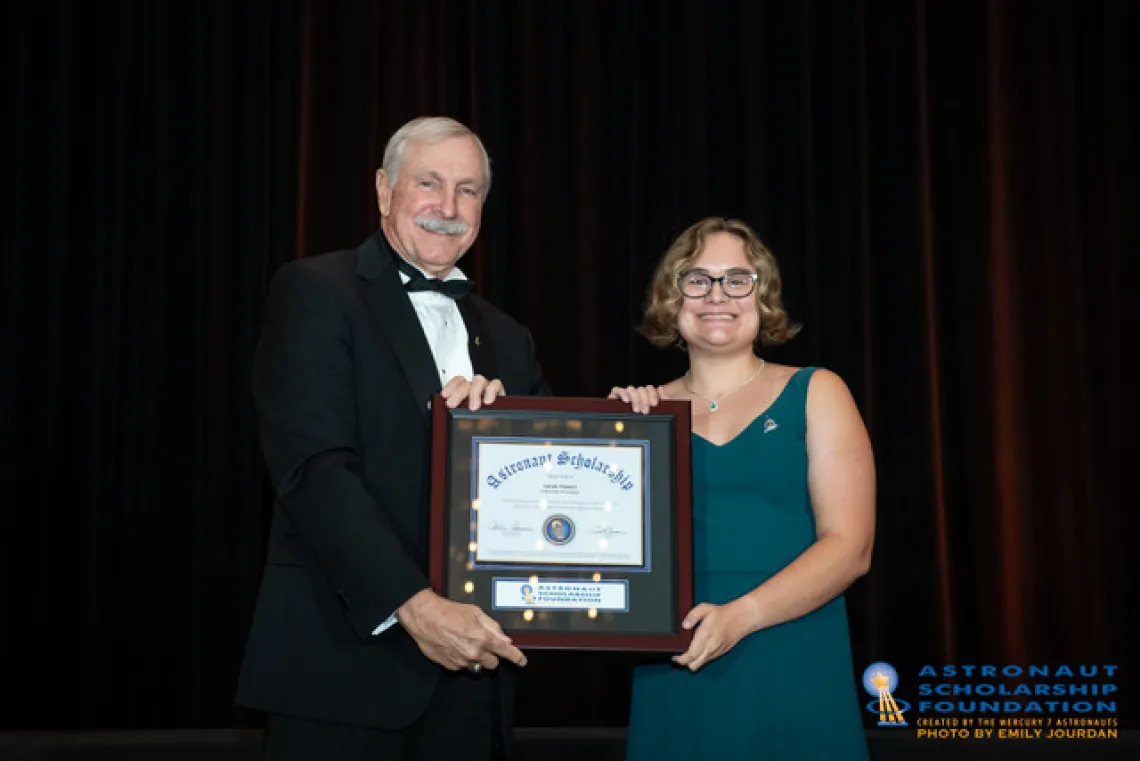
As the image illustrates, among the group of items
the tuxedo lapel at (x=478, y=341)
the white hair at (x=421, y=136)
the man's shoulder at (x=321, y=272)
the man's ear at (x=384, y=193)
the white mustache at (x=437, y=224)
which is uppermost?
the white hair at (x=421, y=136)

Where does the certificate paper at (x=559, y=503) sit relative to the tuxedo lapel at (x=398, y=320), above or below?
below

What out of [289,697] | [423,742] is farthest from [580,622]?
[289,697]

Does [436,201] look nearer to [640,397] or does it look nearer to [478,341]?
[478,341]

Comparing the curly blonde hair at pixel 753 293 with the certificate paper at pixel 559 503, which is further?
the curly blonde hair at pixel 753 293

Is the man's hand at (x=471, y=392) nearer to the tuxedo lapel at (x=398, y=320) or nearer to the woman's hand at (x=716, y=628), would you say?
the tuxedo lapel at (x=398, y=320)

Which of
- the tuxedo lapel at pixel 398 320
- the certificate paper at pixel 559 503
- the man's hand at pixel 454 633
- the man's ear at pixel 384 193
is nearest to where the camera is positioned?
the man's hand at pixel 454 633

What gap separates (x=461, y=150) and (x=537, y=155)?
5.85 feet

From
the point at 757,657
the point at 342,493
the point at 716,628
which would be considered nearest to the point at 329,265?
the point at 342,493

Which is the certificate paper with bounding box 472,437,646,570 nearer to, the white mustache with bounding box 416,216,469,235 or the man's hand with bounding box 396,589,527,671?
the man's hand with bounding box 396,589,527,671

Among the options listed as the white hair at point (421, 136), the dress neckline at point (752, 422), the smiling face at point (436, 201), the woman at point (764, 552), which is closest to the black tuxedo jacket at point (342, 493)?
the smiling face at point (436, 201)

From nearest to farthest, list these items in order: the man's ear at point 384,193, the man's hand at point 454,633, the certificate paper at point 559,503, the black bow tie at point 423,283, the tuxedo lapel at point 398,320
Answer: the man's hand at point 454,633 → the certificate paper at point 559,503 → the tuxedo lapel at point 398,320 → the black bow tie at point 423,283 → the man's ear at point 384,193

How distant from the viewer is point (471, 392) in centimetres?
191

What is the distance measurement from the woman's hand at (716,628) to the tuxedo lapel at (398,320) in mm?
597

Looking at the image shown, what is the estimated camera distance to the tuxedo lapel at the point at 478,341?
86.0 inches
